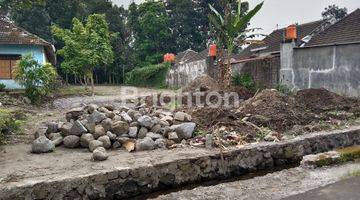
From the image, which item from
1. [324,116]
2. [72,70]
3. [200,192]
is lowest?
[200,192]

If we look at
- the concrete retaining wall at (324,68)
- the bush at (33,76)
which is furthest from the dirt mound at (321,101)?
the bush at (33,76)

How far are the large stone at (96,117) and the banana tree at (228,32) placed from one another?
22.4 feet

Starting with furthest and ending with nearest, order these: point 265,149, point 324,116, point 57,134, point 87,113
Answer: point 324,116 → point 87,113 → point 57,134 → point 265,149

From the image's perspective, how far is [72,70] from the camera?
915 inches

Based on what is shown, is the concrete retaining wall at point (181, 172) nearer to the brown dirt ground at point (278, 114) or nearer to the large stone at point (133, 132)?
the brown dirt ground at point (278, 114)

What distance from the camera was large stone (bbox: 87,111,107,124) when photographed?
8.53m

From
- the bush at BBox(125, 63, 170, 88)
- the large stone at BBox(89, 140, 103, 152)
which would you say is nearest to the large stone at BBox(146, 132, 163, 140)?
the large stone at BBox(89, 140, 103, 152)

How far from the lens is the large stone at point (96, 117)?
28.0 ft

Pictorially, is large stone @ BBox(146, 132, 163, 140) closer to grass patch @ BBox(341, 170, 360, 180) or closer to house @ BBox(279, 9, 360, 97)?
grass patch @ BBox(341, 170, 360, 180)

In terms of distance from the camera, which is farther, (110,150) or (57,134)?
(57,134)

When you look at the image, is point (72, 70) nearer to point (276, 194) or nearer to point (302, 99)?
point (302, 99)

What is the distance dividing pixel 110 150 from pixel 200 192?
310 cm

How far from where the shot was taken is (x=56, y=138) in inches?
328

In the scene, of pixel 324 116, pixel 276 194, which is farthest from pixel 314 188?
pixel 324 116
